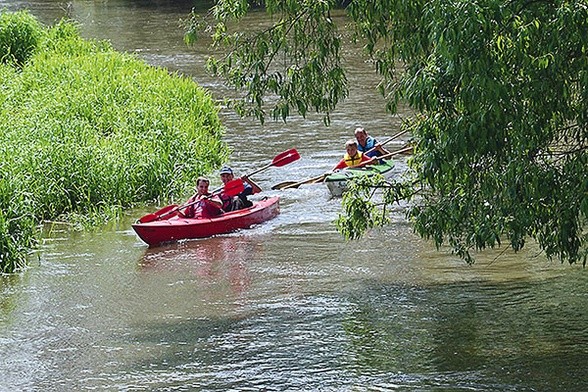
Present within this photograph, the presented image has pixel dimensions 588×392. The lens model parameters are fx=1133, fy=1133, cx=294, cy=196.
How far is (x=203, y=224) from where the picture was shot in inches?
543

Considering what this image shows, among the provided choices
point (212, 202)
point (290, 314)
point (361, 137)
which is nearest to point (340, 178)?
point (361, 137)

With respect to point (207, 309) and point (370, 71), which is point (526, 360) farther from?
point (370, 71)

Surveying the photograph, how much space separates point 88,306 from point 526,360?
4.42 m

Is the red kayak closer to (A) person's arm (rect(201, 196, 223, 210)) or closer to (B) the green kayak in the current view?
(A) person's arm (rect(201, 196, 223, 210))

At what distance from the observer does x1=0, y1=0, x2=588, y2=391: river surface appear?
879cm

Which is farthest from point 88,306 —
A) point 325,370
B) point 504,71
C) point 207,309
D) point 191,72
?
point 191,72

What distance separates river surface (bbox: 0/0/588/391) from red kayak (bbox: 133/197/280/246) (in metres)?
0.14

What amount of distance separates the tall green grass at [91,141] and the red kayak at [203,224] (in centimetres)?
131

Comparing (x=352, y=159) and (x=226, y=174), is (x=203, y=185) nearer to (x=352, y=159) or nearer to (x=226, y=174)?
(x=226, y=174)

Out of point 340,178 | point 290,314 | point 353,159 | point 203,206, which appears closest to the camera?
point 290,314

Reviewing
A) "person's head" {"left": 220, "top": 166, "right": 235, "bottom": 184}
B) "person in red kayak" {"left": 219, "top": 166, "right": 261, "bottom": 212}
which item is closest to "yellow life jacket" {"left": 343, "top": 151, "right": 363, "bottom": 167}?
"person in red kayak" {"left": 219, "top": 166, "right": 261, "bottom": 212}

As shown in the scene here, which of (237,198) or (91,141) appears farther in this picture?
(91,141)

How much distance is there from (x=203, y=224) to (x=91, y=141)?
9.43 ft

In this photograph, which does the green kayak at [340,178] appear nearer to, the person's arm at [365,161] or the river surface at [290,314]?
the person's arm at [365,161]
